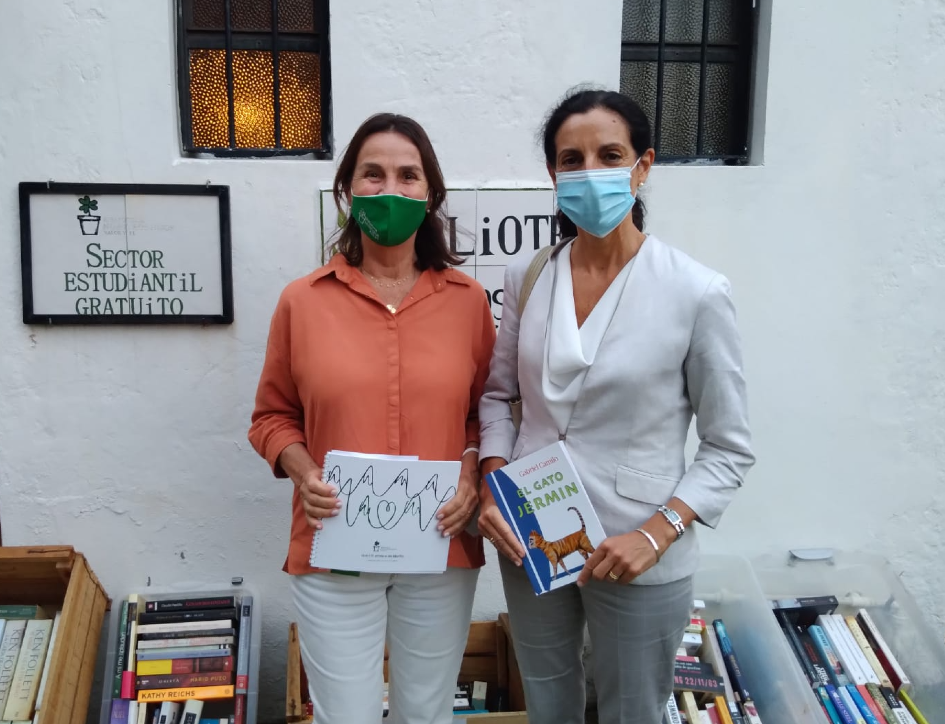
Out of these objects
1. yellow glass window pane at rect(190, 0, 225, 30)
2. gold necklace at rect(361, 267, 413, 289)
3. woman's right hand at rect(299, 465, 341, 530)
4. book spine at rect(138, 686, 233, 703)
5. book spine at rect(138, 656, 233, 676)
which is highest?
yellow glass window pane at rect(190, 0, 225, 30)

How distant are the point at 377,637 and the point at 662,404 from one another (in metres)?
0.96

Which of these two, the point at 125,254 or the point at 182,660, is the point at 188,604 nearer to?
the point at 182,660

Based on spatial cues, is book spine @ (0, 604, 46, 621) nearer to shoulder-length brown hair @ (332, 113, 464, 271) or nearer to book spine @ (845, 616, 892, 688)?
shoulder-length brown hair @ (332, 113, 464, 271)

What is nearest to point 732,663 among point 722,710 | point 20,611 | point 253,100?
point 722,710

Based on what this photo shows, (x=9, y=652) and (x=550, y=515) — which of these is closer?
(x=550, y=515)

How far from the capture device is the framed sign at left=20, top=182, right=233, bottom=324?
2656 millimetres

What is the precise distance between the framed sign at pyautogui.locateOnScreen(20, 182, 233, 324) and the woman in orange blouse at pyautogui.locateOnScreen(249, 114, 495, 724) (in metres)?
1.01

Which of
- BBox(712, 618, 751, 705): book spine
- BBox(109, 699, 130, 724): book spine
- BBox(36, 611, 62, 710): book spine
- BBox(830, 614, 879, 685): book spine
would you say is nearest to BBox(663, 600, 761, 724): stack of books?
BBox(712, 618, 751, 705): book spine

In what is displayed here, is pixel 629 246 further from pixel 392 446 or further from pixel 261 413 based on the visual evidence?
pixel 261 413

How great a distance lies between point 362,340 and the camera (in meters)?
1.78

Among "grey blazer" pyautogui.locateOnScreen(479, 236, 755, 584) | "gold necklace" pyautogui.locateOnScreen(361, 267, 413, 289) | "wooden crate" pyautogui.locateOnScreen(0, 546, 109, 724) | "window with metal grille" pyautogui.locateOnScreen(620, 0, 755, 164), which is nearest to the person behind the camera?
"grey blazer" pyautogui.locateOnScreen(479, 236, 755, 584)

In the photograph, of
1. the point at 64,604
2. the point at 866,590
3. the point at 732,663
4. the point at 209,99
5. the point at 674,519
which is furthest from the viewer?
the point at 866,590

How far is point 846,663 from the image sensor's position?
2785 millimetres

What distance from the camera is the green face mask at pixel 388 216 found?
5.87ft
